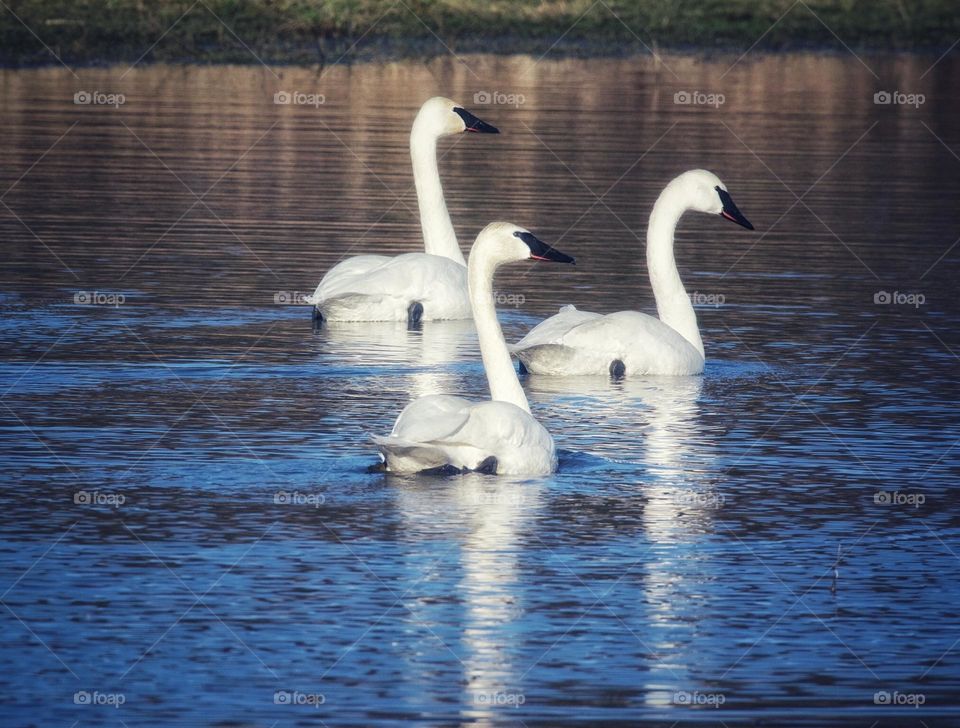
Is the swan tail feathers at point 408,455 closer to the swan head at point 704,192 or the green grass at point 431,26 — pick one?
the swan head at point 704,192

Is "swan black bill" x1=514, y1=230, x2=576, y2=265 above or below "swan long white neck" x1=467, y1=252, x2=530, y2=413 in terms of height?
above

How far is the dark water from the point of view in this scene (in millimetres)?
7328

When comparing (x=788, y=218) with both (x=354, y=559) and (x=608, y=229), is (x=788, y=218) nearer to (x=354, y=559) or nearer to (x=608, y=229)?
(x=608, y=229)

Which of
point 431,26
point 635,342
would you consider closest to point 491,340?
point 635,342

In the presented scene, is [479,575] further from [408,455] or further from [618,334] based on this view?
[618,334]

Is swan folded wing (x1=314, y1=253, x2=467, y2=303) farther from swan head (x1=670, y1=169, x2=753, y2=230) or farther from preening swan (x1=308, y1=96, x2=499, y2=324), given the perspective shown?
swan head (x1=670, y1=169, x2=753, y2=230)

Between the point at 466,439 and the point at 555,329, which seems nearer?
the point at 466,439

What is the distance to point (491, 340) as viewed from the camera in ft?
36.3

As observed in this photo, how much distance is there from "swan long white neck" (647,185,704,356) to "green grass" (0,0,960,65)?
70.6ft

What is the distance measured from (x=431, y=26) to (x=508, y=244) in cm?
2951

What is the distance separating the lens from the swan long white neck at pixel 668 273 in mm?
14000

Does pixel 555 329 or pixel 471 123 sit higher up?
pixel 471 123

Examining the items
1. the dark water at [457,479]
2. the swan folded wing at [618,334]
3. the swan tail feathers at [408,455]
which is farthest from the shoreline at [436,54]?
the swan tail feathers at [408,455]

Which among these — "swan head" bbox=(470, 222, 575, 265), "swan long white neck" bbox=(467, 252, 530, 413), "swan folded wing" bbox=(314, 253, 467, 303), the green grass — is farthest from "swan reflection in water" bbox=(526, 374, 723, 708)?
the green grass
